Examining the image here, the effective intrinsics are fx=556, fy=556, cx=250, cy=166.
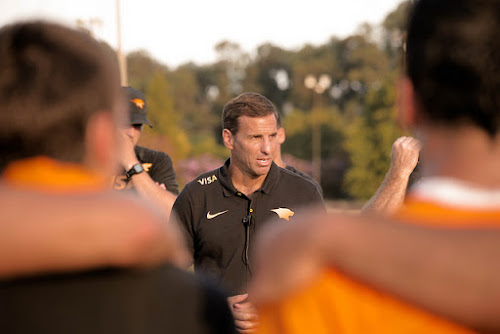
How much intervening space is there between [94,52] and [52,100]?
0.16 meters

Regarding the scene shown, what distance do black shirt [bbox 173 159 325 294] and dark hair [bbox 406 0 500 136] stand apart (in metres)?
3.15

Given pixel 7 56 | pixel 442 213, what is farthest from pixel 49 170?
pixel 442 213

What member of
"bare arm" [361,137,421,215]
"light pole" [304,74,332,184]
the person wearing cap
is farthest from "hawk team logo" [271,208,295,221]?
"light pole" [304,74,332,184]

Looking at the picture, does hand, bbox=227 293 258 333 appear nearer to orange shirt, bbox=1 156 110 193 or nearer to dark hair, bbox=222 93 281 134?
dark hair, bbox=222 93 281 134

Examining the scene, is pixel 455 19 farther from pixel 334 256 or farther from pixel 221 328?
pixel 221 328

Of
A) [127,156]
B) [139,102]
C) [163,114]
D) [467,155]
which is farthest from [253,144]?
[163,114]

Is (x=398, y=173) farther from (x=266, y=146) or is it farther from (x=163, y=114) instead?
(x=163, y=114)

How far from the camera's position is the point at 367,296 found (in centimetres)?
116

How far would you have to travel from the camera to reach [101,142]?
1.37 meters

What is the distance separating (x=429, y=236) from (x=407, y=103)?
1.20 ft

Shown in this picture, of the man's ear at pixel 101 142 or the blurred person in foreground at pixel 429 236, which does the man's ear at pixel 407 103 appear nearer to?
the blurred person in foreground at pixel 429 236

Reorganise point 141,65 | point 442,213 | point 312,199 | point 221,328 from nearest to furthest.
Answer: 1. point 442,213
2. point 221,328
3. point 312,199
4. point 141,65

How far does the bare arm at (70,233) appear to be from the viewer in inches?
44.9

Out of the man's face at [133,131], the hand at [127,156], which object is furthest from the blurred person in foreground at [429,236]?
the man's face at [133,131]
